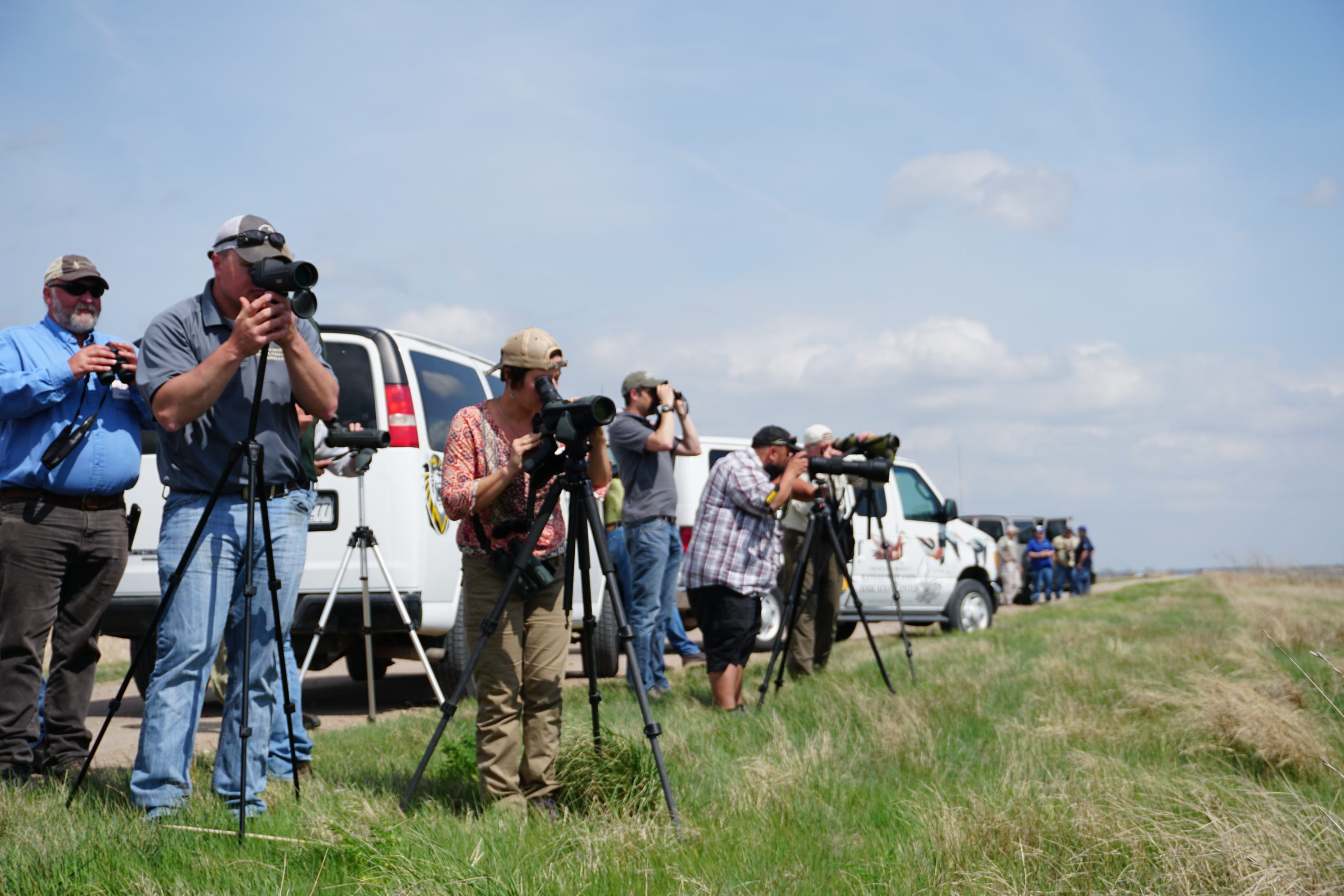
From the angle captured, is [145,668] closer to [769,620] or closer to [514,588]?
[514,588]

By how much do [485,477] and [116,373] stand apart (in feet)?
5.12

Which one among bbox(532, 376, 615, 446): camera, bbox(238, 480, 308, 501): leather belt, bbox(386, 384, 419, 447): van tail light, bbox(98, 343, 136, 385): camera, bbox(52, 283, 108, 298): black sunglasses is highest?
bbox(52, 283, 108, 298): black sunglasses

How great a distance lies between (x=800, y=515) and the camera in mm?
8578

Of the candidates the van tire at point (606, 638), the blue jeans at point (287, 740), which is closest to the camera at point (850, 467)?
the van tire at point (606, 638)

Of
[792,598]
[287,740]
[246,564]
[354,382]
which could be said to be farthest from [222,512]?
[792,598]

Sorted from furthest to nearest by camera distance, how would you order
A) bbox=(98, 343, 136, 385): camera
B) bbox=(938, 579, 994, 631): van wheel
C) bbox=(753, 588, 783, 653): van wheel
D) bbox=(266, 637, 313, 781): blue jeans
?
bbox=(938, 579, 994, 631): van wheel → bbox=(753, 588, 783, 653): van wheel → bbox=(266, 637, 313, 781): blue jeans → bbox=(98, 343, 136, 385): camera

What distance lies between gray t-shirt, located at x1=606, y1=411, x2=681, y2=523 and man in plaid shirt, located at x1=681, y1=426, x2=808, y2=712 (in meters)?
0.64

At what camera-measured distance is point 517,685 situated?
418 cm

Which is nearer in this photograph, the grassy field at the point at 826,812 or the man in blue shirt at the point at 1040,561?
the grassy field at the point at 826,812

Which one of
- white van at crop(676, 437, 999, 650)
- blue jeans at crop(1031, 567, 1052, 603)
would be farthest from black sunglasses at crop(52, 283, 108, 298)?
blue jeans at crop(1031, 567, 1052, 603)

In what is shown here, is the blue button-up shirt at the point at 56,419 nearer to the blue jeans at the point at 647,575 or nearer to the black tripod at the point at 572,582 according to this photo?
the black tripod at the point at 572,582

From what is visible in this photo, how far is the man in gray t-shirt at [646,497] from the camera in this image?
24.5 ft

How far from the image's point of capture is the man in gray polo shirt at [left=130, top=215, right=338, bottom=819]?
363 centimetres

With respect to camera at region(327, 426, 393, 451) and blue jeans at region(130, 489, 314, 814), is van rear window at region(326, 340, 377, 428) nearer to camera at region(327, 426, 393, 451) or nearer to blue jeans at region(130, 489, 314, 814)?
camera at region(327, 426, 393, 451)
